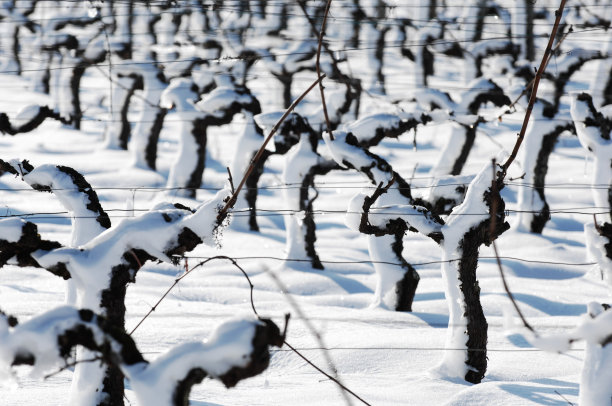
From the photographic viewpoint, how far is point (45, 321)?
10.7ft

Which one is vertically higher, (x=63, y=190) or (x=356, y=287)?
(x=63, y=190)

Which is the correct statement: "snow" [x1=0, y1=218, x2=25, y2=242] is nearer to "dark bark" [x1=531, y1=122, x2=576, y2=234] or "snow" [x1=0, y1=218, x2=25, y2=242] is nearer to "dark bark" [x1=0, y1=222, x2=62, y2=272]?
"dark bark" [x1=0, y1=222, x2=62, y2=272]

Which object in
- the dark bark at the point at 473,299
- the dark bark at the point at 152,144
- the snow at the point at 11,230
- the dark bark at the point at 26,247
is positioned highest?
the snow at the point at 11,230

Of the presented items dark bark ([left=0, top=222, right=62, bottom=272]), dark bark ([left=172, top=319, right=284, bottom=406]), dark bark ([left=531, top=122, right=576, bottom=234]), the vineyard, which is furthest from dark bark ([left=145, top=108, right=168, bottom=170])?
dark bark ([left=172, top=319, right=284, bottom=406])

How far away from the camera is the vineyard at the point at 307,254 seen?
3.51 meters

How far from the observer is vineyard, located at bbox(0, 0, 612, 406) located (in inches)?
138

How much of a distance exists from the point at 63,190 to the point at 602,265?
4.30m

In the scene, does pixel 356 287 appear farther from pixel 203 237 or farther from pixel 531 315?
pixel 203 237

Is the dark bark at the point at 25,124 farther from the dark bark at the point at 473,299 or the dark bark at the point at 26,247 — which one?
the dark bark at the point at 473,299

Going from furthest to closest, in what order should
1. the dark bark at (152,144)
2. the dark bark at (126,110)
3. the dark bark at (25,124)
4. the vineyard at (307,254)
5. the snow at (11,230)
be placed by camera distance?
the dark bark at (126,110)
the dark bark at (152,144)
the dark bark at (25,124)
the snow at (11,230)
the vineyard at (307,254)

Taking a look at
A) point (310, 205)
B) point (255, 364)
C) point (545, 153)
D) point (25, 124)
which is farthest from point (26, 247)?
point (545, 153)

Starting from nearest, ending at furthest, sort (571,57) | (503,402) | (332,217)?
(503,402) < (332,217) < (571,57)

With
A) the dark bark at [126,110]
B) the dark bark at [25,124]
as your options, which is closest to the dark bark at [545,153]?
the dark bark at [25,124]

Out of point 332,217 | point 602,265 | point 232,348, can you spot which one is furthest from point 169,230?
point 332,217
